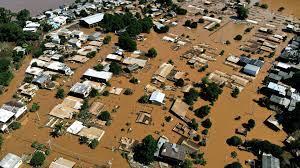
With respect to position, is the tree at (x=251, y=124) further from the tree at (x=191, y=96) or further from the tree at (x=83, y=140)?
the tree at (x=83, y=140)

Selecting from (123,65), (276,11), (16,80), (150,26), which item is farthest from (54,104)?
(276,11)

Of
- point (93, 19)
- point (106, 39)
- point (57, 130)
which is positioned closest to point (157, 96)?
point (57, 130)

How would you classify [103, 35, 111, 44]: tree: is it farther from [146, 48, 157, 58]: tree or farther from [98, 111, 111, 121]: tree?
[98, 111, 111, 121]: tree

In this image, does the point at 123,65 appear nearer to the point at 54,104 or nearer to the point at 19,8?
the point at 54,104

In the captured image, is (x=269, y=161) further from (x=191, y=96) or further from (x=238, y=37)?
(x=238, y=37)

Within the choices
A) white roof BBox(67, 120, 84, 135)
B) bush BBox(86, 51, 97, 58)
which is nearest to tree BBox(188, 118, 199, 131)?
white roof BBox(67, 120, 84, 135)
